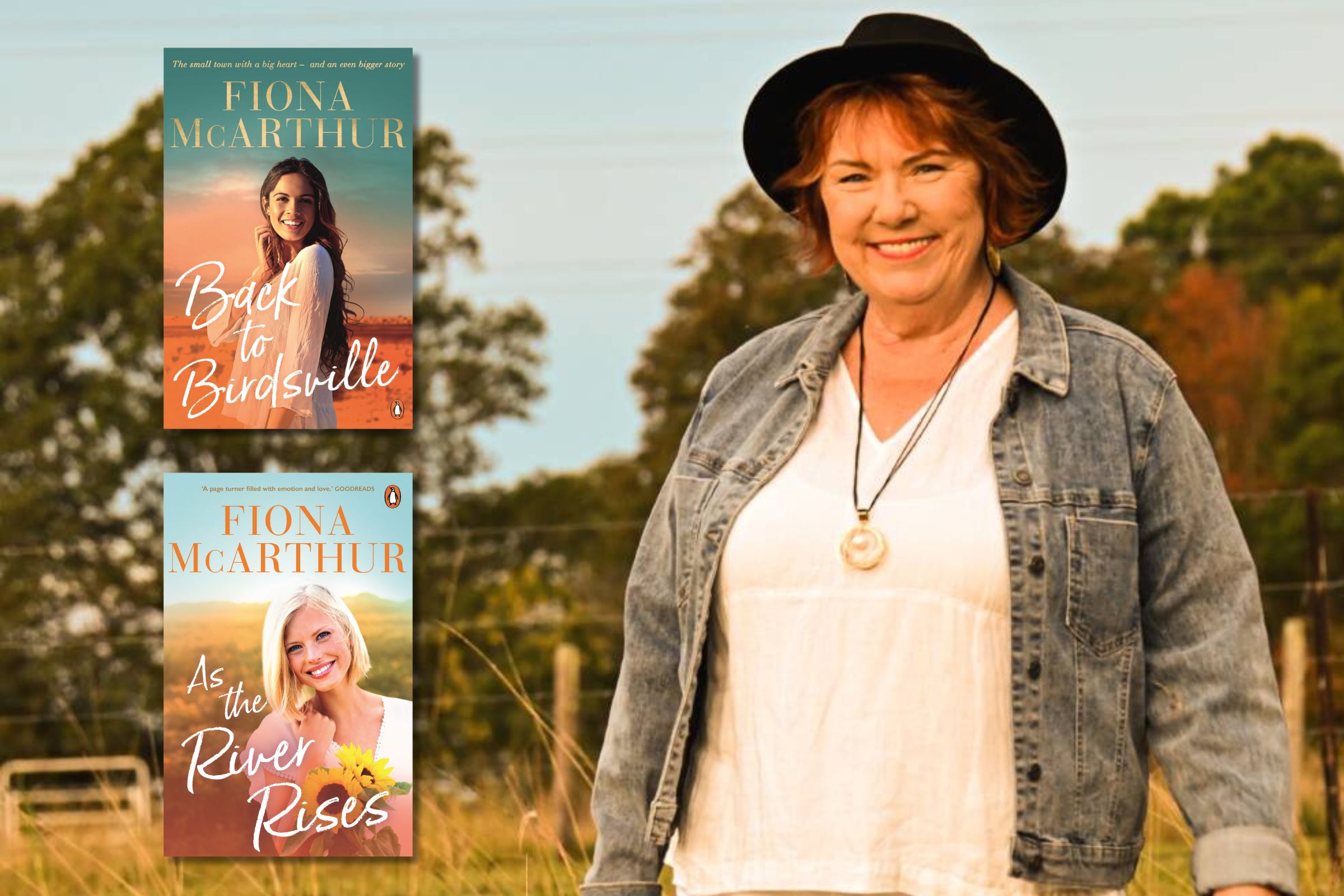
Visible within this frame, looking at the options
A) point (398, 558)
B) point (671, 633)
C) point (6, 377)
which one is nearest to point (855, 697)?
point (671, 633)

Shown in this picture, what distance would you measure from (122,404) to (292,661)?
46.7ft

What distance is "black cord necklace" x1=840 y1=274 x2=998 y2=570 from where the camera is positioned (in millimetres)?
1990

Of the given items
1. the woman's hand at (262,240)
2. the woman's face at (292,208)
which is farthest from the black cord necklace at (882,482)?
the woman's face at (292,208)

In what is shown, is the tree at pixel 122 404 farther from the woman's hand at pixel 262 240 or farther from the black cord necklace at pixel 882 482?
the black cord necklace at pixel 882 482

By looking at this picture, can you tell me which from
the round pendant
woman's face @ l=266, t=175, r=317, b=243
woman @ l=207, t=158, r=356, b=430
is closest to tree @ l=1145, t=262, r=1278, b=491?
woman's face @ l=266, t=175, r=317, b=243

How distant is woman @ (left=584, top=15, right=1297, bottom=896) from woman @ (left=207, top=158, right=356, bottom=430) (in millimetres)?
3278

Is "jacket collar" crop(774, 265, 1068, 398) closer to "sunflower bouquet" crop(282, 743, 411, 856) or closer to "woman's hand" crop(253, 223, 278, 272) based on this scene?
"sunflower bouquet" crop(282, 743, 411, 856)

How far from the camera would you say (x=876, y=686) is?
6.49 feet

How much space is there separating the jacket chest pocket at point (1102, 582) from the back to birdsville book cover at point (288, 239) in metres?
3.33

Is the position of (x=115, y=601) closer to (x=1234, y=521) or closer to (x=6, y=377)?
(x=6, y=377)

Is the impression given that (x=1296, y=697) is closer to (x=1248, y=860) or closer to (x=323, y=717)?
(x=323, y=717)

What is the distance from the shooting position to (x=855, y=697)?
Result: 1985 mm

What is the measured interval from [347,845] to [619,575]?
14103 millimetres

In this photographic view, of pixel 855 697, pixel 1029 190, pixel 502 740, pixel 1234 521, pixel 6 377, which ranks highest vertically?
pixel 6 377
